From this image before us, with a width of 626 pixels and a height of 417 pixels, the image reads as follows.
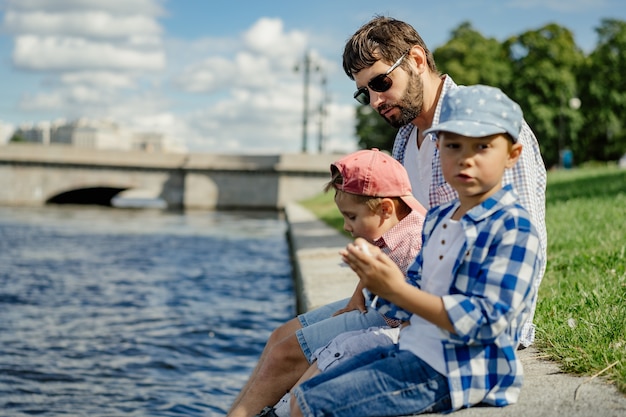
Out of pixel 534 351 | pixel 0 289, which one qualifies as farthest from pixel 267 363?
pixel 0 289

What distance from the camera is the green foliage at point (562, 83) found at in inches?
1656

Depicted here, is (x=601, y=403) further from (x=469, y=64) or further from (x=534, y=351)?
(x=469, y=64)

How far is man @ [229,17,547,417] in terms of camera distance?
294cm

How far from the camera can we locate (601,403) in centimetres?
242

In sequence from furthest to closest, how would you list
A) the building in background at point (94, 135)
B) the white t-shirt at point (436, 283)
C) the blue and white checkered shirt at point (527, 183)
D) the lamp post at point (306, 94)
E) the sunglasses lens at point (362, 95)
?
1. the building in background at point (94, 135)
2. the lamp post at point (306, 94)
3. the sunglasses lens at point (362, 95)
4. the blue and white checkered shirt at point (527, 183)
5. the white t-shirt at point (436, 283)

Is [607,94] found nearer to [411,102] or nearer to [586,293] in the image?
[586,293]

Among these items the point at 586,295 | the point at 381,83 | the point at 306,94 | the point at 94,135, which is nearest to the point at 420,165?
the point at 381,83

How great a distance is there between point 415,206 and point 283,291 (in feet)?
27.7

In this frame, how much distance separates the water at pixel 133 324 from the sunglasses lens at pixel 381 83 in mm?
2983

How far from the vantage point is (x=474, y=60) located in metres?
43.6

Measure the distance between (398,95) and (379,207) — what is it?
0.51m

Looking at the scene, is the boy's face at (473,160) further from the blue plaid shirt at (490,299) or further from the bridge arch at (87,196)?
the bridge arch at (87,196)

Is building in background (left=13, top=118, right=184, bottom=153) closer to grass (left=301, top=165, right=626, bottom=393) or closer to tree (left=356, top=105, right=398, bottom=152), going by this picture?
tree (left=356, top=105, right=398, bottom=152)

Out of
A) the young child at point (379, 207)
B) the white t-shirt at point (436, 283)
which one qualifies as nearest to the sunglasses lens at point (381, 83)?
the young child at point (379, 207)
